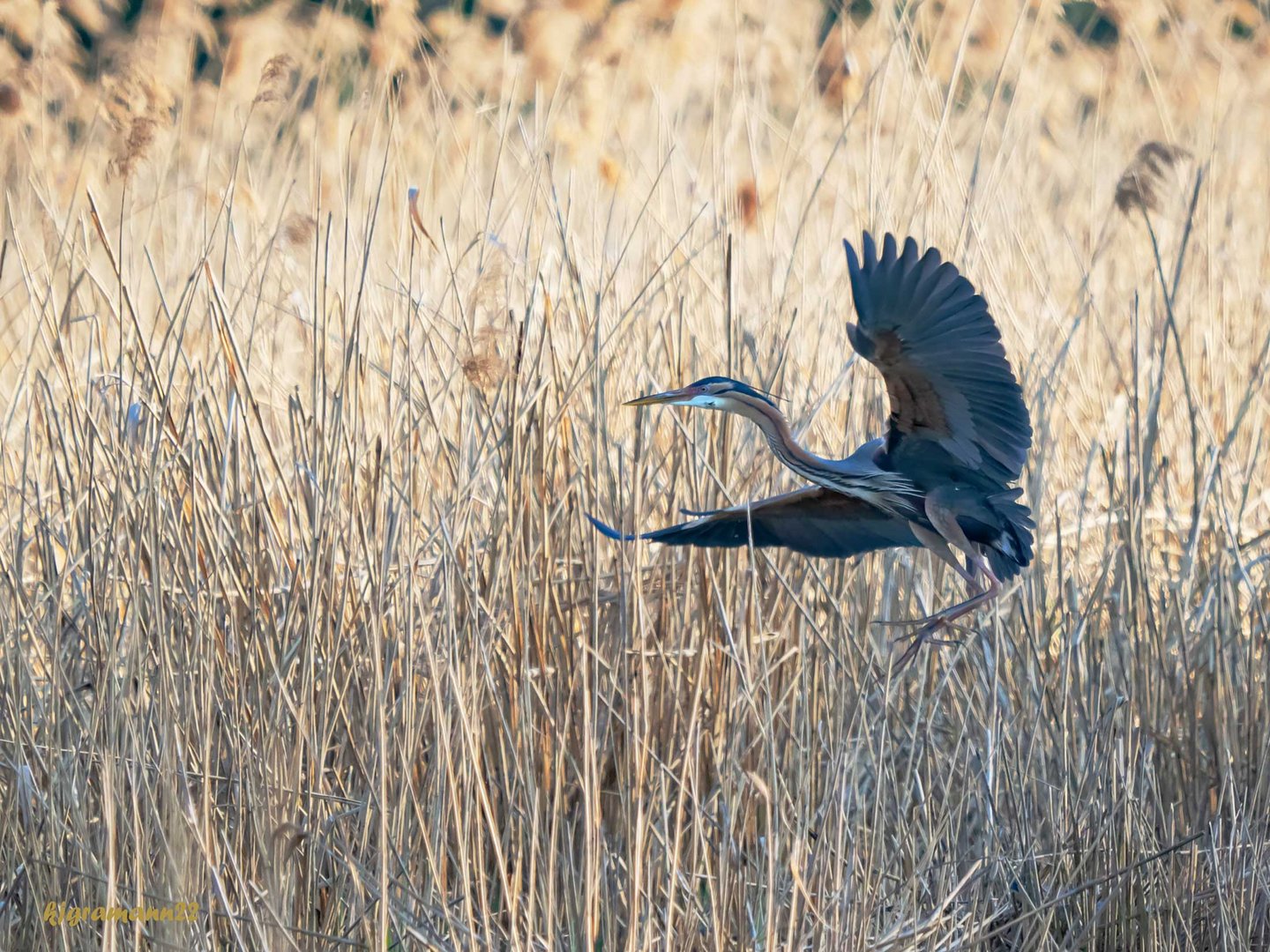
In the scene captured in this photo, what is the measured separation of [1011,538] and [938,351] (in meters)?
0.31

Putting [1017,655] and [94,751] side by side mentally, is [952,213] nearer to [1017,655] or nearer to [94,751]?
[1017,655]

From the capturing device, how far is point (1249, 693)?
1.99 meters

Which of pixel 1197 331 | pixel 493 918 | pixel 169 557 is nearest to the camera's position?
pixel 493 918

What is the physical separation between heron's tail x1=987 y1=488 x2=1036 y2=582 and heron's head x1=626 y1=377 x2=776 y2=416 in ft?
1.09

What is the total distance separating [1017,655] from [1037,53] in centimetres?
196

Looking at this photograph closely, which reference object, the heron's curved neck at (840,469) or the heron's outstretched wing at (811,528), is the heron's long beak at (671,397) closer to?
the heron's curved neck at (840,469)

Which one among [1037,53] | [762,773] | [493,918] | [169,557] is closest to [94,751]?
[169,557]

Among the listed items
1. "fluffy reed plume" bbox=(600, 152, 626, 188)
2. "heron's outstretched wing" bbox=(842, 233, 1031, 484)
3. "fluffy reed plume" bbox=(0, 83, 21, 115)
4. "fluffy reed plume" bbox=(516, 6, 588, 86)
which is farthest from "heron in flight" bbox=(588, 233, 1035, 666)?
"fluffy reed plume" bbox=(0, 83, 21, 115)

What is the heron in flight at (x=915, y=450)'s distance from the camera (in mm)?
1472

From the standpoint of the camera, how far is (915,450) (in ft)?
5.21

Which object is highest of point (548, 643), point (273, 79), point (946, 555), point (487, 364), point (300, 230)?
point (273, 79)
